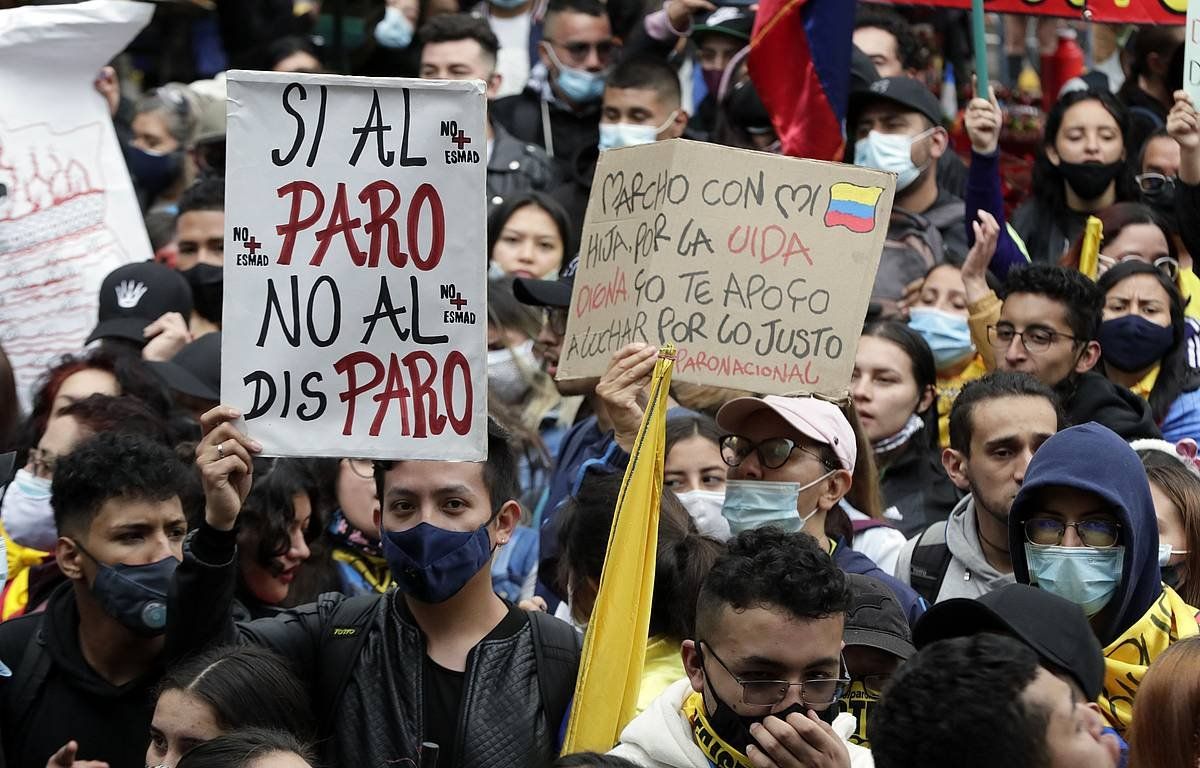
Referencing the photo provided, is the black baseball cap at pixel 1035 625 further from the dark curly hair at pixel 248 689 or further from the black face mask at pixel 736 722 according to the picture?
the dark curly hair at pixel 248 689

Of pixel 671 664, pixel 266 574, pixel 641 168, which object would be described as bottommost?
pixel 266 574

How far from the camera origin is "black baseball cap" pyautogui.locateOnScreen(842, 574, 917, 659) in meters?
4.62

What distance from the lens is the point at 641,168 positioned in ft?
18.3

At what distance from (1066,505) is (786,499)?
0.94 m

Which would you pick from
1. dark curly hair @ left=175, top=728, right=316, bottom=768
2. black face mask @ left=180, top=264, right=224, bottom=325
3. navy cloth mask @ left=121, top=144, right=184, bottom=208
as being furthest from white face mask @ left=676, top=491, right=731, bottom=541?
navy cloth mask @ left=121, top=144, right=184, bottom=208

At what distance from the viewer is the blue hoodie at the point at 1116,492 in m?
4.71

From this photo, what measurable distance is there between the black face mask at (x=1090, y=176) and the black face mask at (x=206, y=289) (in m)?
4.09

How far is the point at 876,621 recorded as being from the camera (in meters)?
4.70

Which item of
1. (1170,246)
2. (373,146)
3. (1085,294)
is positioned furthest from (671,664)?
(1170,246)

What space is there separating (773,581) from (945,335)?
419 cm

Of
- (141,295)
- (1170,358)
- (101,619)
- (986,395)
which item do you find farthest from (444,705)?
(1170,358)

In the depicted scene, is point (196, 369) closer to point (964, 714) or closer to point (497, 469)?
point (497, 469)

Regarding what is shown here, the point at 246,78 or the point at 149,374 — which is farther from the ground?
the point at 246,78

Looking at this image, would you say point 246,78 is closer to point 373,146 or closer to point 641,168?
A: point 373,146
